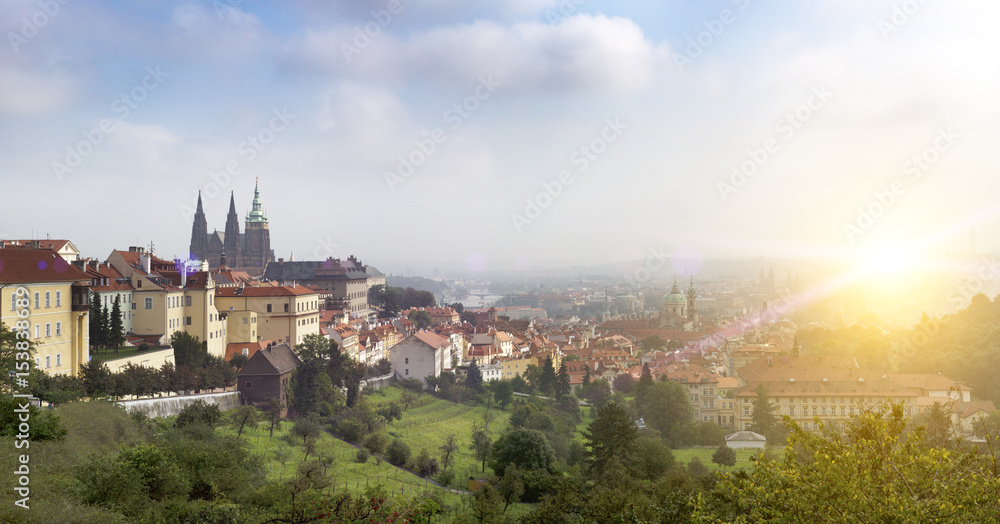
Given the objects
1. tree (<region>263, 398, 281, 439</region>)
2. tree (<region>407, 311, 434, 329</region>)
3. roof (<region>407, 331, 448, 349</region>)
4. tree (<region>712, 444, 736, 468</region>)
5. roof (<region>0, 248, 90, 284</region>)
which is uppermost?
roof (<region>0, 248, 90, 284</region>)

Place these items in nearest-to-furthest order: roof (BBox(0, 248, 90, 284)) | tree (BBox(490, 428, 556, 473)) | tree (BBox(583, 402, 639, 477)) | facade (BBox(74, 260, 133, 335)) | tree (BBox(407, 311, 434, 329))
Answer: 1. roof (BBox(0, 248, 90, 284))
2. tree (BBox(490, 428, 556, 473))
3. tree (BBox(583, 402, 639, 477))
4. facade (BBox(74, 260, 133, 335))
5. tree (BBox(407, 311, 434, 329))

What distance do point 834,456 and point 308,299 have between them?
38616mm

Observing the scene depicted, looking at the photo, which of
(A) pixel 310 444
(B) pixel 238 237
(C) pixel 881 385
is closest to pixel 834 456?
(A) pixel 310 444

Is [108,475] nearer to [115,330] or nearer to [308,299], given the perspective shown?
[115,330]

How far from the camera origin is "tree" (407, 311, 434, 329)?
7219 cm

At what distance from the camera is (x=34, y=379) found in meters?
20.8

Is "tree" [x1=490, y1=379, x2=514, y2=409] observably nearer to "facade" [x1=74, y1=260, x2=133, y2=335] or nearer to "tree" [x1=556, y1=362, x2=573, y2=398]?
"tree" [x1=556, y1=362, x2=573, y2=398]

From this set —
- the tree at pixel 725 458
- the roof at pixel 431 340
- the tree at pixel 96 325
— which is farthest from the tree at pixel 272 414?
the tree at pixel 725 458

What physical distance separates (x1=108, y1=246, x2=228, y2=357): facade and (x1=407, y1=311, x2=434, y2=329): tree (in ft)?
113

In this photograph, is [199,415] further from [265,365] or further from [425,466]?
[425,466]

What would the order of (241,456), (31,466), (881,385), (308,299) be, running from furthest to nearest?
(881,385), (308,299), (241,456), (31,466)

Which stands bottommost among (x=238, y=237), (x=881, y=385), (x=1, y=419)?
(x=881, y=385)

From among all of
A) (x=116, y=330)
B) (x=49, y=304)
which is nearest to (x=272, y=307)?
(x=116, y=330)

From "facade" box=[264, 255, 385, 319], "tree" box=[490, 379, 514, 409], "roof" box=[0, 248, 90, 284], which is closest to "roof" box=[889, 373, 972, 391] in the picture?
"tree" box=[490, 379, 514, 409]
